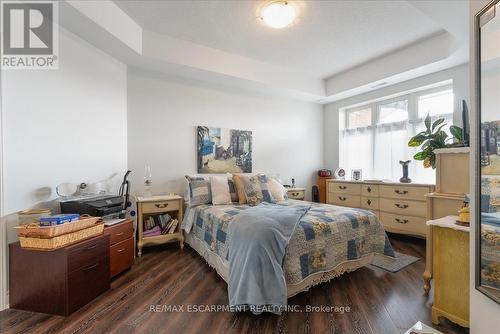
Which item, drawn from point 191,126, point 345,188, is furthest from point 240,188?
point 345,188

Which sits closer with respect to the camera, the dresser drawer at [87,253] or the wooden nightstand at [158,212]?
the dresser drawer at [87,253]

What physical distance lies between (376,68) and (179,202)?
3659 millimetres

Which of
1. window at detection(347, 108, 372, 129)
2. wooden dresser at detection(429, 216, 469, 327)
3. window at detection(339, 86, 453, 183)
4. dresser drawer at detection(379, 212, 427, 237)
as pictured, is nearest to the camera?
wooden dresser at detection(429, 216, 469, 327)

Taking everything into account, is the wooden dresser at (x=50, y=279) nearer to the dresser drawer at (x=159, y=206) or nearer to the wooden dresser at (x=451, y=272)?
the dresser drawer at (x=159, y=206)

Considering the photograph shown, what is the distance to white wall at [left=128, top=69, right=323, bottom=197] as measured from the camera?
315cm

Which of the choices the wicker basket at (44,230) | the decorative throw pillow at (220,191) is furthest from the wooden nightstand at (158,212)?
the wicker basket at (44,230)

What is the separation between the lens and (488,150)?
3.74 ft

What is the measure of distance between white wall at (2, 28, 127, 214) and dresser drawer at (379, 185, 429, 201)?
12.7 ft

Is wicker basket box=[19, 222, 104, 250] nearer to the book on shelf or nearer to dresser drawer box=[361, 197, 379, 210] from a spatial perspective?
the book on shelf

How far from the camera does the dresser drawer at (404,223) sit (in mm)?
3117

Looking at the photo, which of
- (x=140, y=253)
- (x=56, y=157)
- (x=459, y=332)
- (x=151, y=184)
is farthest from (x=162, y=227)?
(x=459, y=332)

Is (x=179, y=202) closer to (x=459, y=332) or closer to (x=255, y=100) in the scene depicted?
(x=255, y=100)

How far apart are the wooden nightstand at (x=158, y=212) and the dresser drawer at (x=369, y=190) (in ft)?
9.78

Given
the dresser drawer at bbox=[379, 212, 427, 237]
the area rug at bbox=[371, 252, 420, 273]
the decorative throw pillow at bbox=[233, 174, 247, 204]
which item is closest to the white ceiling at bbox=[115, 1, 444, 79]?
the decorative throw pillow at bbox=[233, 174, 247, 204]
